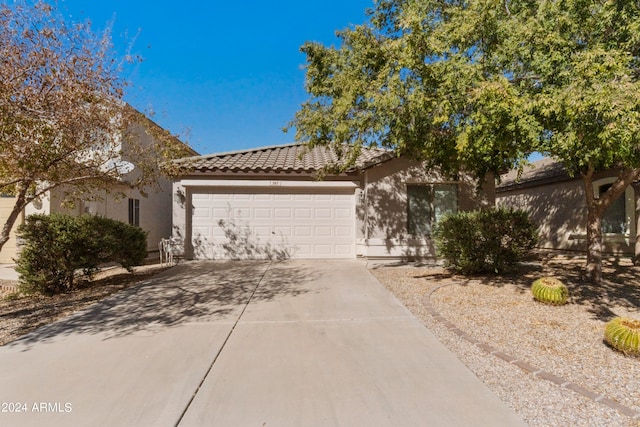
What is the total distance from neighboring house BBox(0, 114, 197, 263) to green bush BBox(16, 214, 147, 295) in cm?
82

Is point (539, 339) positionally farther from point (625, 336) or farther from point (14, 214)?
point (14, 214)

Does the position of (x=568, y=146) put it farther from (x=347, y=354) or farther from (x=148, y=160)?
(x=148, y=160)

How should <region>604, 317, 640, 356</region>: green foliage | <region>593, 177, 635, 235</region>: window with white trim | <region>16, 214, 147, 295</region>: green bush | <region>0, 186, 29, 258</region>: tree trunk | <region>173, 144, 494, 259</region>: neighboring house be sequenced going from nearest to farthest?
<region>604, 317, 640, 356</region>: green foliage
<region>0, 186, 29, 258</region>: tree trunk
<region>16, 214, 147, 295</region>: green bush
<region>173, 144, 494, 259</region>: neighboring house
<region>593, 177, 635, 235</region>: window with white trim

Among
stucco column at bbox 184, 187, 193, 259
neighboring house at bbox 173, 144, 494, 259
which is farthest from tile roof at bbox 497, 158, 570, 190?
stucco column at bbox 184, 187, 193, 259

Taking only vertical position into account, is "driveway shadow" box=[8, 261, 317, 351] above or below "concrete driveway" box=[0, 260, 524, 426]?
above

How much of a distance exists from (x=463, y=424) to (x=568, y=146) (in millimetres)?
3639

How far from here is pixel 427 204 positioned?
33.8ft

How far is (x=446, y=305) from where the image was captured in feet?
18.8

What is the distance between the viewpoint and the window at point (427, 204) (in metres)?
10.2

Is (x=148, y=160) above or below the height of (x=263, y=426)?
above

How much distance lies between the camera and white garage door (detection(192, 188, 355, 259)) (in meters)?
11.0

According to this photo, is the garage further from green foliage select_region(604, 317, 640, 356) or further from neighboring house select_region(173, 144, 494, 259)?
green foliage select_region(604, 317, 640, 356)

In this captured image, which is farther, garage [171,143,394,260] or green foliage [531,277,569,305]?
garage [171,143,394,260]

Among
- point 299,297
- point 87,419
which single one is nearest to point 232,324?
point 299,297
